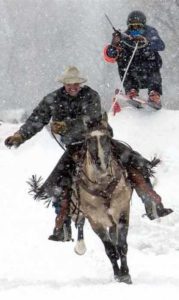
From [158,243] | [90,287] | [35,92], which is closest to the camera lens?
[90,287]

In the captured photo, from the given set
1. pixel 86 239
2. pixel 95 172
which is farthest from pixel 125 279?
pixel 86 239

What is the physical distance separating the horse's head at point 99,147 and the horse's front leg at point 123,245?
1.50 meters

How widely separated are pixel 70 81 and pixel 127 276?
8.33 feet

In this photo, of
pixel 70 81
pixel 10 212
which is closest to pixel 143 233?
pixel 10 212

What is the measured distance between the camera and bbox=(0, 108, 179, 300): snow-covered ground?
7.77 metres

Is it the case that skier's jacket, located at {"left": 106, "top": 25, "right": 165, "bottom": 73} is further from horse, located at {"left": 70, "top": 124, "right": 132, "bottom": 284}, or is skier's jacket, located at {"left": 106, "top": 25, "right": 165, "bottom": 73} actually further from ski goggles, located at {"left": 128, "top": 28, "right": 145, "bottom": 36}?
horse, located at {"left": 70, "top": 124, "right": 132, "bottom": 284}

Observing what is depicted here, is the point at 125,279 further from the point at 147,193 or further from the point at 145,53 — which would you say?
the point at 145,53

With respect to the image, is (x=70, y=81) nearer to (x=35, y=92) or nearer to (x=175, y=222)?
(x=175, y=222)

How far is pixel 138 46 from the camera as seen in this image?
13344 mm

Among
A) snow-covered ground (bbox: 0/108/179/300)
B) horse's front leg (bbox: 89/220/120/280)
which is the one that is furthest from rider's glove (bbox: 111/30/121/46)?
horse's front leg (bbox: 89/220/120/280)

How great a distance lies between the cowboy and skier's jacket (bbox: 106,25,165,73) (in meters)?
5.09

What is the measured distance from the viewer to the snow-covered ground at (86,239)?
7.77 m

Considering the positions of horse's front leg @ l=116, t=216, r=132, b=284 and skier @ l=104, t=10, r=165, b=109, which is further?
skier @ l=104, t=10, r=165, b=109

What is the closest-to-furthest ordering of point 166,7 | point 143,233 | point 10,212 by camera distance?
point 143,233 < point 10,212 < point 166,7
